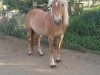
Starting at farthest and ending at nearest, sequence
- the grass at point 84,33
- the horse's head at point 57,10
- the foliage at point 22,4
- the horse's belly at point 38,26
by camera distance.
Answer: the foliage at point 22,4
the grass at point 84,33
the horse's belly at point 38,26
the horse's head at point 57,10

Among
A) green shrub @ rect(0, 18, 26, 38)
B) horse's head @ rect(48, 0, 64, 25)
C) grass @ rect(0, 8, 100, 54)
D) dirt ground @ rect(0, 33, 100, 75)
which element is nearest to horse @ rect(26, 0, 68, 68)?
horse's head @ rect(48, 0, 64, 25)

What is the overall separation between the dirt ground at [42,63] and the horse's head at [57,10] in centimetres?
120

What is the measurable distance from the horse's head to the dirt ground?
1.20 m

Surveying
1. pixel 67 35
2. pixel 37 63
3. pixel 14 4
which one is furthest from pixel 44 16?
pixel 14 4

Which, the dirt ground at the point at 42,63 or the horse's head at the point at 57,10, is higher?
the horse's head at the point at 57,10

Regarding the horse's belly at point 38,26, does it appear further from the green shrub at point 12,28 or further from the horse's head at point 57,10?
the green shrub at point 12,28

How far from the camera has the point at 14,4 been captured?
1061 centimetres

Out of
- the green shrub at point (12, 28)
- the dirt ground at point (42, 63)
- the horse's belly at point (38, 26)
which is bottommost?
the dirt ground at point (42, 63)

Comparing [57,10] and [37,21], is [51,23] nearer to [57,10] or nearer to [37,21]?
[57,10]

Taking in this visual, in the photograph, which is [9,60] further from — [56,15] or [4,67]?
[56,15]

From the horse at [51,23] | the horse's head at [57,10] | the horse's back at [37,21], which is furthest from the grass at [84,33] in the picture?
the horse's head at [57,10]

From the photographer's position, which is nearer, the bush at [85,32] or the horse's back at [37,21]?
the horse's back at [37,21]

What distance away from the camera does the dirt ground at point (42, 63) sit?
7074mm

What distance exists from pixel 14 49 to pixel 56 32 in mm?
2430
